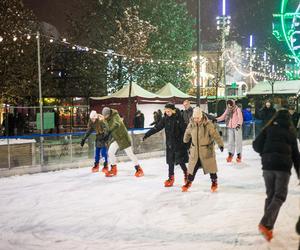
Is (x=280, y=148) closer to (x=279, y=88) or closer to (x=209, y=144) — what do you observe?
(x=209, y=144)

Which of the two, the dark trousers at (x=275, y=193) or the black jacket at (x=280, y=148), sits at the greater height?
the black jacket at (x=280, y=148)

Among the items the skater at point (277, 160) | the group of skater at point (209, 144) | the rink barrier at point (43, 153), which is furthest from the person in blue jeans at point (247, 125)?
the skater at point (277, 160)

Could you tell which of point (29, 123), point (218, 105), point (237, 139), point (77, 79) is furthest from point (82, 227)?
point (77, 79)

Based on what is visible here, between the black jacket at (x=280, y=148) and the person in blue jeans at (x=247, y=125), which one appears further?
the person in blue jeans at (x=247, y=125)

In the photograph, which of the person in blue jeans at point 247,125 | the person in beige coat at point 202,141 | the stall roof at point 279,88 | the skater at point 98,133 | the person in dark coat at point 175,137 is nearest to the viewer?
the person in beige coat at point 202,141

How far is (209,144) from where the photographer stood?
25.9 ft

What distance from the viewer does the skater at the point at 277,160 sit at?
4.89 m

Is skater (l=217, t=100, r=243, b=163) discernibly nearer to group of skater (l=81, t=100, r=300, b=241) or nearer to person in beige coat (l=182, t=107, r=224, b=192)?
group of skater (l=81, t=100, r=300, b=241)

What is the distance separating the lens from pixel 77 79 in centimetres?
3256

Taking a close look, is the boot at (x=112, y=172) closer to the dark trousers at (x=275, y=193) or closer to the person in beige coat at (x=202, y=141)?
the person in beige coat at (x=202, y=141)

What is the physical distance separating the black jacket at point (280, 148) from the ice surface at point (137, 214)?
29.6 inches

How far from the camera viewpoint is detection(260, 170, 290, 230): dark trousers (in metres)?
4.89

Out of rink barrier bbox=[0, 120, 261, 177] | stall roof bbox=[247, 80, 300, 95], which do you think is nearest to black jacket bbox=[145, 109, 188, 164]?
rink barrier bbox=[0, 120, 261, 177]

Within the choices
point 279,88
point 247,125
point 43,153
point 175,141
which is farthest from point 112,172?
point 279,88
